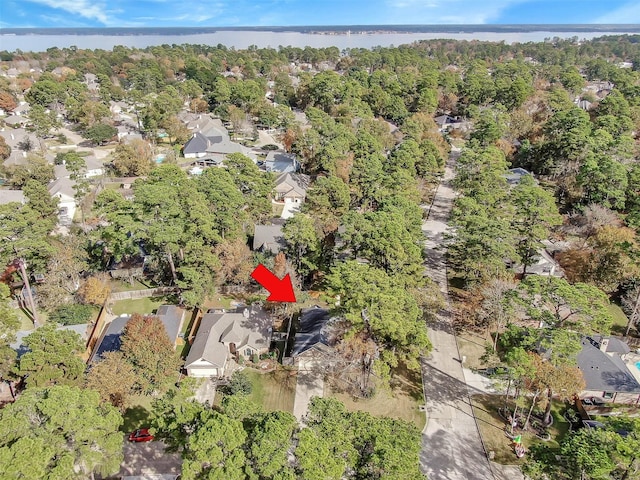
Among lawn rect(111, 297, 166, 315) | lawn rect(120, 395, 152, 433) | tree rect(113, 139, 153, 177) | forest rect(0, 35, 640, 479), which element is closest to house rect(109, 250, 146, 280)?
forest rect(0, 35, 640, 479)

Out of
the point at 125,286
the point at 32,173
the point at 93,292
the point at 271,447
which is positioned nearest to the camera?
the point at 271,447

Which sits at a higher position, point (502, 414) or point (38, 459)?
point (38, 459)

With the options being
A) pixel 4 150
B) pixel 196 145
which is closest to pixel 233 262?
pixel 196 145

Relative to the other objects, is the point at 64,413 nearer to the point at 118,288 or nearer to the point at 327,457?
the point at 327,457

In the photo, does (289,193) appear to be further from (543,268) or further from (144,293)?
(543,268)

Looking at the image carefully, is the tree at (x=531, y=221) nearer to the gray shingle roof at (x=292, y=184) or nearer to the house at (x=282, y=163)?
the gray shingle roof at (x=292, y=184)

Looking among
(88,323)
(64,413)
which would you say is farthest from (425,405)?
(88,323)

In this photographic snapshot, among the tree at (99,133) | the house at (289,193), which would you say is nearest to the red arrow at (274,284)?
the house at (289,193)
